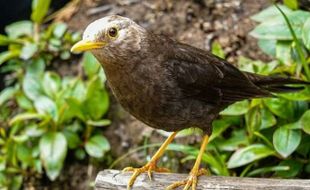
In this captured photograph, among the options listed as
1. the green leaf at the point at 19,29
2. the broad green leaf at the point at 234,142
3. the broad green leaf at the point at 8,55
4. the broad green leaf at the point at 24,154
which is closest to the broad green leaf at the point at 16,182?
the broad green leaf at the point at 24,154

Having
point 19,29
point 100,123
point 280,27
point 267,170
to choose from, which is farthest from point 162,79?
point 19,29

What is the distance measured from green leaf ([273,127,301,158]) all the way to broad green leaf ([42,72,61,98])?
2.21 metres

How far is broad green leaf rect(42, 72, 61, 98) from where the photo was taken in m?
6.18

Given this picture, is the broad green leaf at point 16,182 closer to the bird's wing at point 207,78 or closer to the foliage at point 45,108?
the foliage at point 45,108

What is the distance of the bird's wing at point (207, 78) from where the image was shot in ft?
13.9

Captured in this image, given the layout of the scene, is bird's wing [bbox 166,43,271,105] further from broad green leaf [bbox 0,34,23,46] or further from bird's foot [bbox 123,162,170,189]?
broad green leaf [bbox 0,34,23,46]

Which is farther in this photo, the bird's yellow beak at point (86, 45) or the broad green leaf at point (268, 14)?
the broad green leaf at point (268, 14)


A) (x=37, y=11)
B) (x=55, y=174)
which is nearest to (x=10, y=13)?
(x=37, y=11)

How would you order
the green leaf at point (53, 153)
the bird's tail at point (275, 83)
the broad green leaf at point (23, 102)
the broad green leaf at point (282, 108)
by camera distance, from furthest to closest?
the broad green leaf at point (23, 102) < the green leaf at point (53, 153) < the broad green leaf at point (282, 108) < the bird's tail at point (275, 83)

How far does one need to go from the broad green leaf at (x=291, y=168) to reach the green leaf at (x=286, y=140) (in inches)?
8.8

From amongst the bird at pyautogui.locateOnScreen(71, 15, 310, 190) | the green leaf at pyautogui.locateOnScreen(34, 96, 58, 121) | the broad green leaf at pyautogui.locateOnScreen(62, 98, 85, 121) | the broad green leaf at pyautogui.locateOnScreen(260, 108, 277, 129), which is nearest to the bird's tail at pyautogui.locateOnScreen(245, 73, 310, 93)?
the bird at pyautogui.locateOnScreen(71, 15, 310, 190)

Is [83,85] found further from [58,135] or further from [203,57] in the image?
[203,57]

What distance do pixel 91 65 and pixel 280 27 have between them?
5.92 ft

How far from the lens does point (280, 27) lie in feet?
17.1
